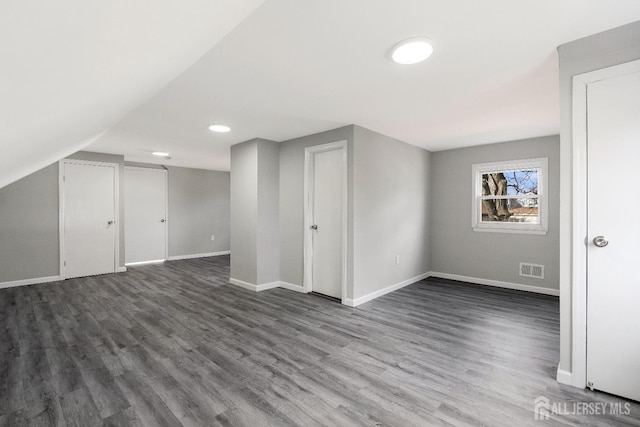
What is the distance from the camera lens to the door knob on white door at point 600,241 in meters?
1.83

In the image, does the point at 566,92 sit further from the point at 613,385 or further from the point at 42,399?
the point at 42,399

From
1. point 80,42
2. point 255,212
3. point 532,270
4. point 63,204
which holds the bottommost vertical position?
point 532,270

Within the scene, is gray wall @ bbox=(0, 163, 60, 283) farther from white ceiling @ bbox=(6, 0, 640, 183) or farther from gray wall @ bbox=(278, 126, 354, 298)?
gray wall @ bbox=(278, 126, 354, 298)

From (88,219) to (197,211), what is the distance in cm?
254

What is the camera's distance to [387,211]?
4.33 metres

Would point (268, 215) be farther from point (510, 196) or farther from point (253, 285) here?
point (510, 196)

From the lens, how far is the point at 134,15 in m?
0.76

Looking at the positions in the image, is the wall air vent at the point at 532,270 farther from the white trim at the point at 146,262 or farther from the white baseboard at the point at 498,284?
the white trim at the point at 146,262

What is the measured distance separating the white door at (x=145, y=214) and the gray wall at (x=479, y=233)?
615 centimetres

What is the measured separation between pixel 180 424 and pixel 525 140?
17.8 feet

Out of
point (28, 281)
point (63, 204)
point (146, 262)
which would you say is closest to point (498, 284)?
point (146, 262)

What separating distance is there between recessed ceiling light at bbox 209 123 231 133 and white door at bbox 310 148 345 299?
1298 millimetres

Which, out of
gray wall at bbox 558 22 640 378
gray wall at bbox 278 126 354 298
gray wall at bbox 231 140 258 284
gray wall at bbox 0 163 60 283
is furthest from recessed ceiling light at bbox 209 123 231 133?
gray wall at bbox 558 22 640 378

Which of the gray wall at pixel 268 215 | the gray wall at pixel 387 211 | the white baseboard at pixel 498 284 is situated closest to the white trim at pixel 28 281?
the gray wall at pixel 268 215
